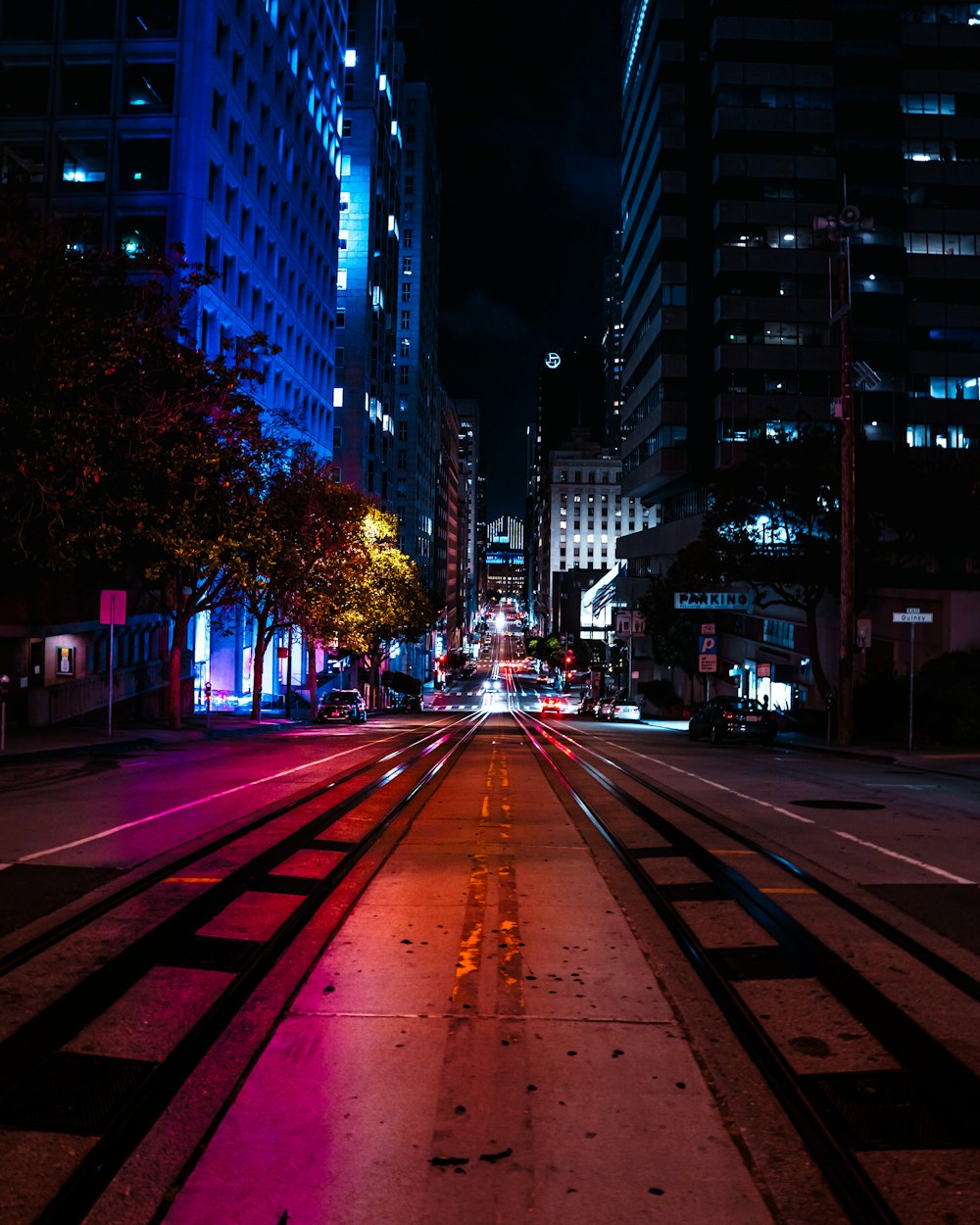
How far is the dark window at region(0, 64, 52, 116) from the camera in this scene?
1791 inches

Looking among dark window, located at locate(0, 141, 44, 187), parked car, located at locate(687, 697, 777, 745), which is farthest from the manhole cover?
dark window, located at locate(0, 141, 44, 187)

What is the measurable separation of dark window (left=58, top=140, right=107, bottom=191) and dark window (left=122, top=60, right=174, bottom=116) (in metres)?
2.51

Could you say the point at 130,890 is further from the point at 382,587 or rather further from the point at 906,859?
the point at 382,587

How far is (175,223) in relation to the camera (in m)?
44.3

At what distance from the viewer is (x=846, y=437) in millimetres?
27297

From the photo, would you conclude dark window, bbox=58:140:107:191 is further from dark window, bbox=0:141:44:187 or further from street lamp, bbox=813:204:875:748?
street lamp, bbox=813:204:875:748

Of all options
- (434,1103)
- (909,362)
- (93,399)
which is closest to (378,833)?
(434,1103)

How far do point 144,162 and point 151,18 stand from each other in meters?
6.93

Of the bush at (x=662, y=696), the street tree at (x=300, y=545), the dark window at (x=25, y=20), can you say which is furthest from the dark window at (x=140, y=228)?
the bush at (x=662, y=696)

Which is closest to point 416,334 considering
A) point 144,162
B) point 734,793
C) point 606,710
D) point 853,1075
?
point 606,710

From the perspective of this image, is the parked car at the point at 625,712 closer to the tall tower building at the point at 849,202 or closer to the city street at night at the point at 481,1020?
the tall tower building at the point at 849,202

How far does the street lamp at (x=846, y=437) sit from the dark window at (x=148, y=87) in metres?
33.0

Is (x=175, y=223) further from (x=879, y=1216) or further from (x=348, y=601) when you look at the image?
(x=879, y=1216)

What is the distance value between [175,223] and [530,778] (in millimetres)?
36402
